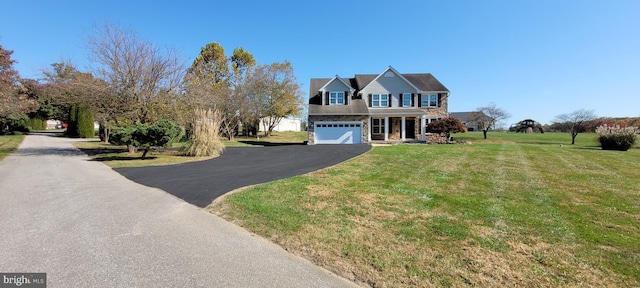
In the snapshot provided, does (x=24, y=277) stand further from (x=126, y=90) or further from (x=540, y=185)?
(x=126, y=90)

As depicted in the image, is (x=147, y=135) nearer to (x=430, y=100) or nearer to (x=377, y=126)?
(x=377, y=126)

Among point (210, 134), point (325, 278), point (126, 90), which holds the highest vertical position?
point (126, 90)

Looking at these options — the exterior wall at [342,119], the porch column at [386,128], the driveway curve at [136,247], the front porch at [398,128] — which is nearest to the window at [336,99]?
the exterior wall at [342,119]

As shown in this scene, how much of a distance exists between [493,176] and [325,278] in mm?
7674

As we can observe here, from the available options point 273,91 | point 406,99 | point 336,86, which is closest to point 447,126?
point 406,99

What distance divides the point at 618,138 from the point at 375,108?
1628 centimetres

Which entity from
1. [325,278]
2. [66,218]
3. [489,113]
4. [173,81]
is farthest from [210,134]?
[489,113]

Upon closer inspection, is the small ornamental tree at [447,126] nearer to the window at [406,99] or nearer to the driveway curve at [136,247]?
the window at [406,99]

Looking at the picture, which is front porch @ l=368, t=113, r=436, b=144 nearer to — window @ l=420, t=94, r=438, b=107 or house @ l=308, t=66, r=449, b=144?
house @ l=308, t=66, r=449, b=144

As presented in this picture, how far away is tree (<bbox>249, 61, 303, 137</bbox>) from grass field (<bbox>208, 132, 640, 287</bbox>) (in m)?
24.4

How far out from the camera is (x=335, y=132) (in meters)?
24.3

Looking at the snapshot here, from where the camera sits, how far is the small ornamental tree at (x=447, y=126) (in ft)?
77.5

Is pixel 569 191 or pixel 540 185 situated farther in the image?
pixel 540 185

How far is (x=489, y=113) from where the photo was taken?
122 ft
